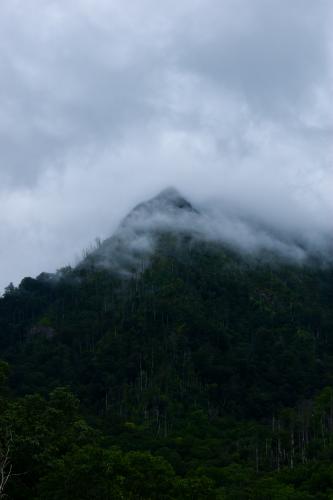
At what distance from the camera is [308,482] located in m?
60.6

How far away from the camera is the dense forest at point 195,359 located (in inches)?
2960

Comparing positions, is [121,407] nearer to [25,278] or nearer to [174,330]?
[174,330]

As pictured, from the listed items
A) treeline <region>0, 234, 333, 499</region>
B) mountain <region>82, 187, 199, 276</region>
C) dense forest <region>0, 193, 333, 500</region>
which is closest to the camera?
dense forest <region>0, 193, 333, 500</region>

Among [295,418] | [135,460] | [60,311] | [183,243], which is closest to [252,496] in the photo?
[135,460]

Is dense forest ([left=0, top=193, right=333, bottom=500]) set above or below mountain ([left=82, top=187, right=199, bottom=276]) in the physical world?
below

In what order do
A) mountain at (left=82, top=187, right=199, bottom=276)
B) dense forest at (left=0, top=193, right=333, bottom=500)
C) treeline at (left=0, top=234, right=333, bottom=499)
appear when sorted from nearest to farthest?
dense forest at (left=0, top=193, right=333, bottom=500) → treeline at (left=0, top=234, right=333, bottom=499) → mountain at (left=82, top=187, right=199, bottom=276)

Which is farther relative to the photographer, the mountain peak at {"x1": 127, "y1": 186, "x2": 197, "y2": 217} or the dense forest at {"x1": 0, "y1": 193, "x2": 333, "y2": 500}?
the mountain peak at {"x1": 127, "y1": 186, "x2": 197, "y2": 217}

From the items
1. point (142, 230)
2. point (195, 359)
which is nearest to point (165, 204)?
point (142, 230)

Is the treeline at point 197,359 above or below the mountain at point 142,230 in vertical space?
below

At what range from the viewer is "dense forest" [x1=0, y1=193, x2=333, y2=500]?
75.2 meters

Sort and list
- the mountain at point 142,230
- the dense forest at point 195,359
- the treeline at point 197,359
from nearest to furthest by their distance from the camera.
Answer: the dense forest at point 195,359, the treeline at point 197,359, the mountain at point 142,230

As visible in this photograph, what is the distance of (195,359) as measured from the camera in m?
111

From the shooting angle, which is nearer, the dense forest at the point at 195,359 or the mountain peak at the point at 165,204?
the dense forest at the point at 195,359

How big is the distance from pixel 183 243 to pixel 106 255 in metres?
15.7
